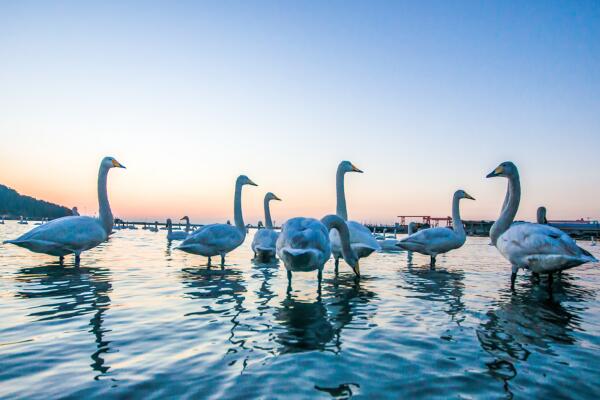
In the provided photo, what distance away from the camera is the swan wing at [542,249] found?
278 inches

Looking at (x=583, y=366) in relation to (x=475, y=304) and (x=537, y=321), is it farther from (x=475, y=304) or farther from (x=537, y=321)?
(x=475, y=304)

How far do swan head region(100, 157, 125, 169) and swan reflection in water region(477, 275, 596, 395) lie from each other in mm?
10951

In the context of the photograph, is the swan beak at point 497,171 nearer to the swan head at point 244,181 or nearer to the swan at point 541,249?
the swan at point 541,249

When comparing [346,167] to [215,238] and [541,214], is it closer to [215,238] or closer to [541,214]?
[215,238]

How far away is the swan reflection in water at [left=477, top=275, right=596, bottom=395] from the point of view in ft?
13.0

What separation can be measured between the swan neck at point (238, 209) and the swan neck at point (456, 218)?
756 cm

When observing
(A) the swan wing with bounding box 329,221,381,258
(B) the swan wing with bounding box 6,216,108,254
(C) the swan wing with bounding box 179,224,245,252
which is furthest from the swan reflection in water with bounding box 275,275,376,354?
(B) the swan wing with bounding box 6,216,108,254

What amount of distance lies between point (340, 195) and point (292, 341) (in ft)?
27.4

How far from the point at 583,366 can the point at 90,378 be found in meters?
4.63

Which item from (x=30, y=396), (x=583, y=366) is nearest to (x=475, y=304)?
(x=583, y=366)

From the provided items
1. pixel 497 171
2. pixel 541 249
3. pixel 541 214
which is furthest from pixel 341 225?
pixel 541 214

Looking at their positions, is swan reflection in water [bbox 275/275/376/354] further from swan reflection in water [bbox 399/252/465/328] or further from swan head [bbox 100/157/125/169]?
swan head [bbox 100/157/125/169]

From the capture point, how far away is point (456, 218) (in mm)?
14680

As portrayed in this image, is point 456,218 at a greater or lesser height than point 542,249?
greater
